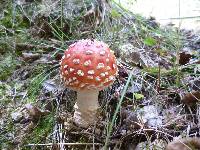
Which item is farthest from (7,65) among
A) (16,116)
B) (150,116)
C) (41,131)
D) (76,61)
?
(150,116)

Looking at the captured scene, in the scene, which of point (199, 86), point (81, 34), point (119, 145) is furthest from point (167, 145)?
point (81, 34)

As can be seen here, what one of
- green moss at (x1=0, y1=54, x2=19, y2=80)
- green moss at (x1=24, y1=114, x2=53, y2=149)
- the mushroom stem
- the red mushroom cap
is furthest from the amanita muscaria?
green moss at (x1=0, y1=54, x2=19, y2=80)

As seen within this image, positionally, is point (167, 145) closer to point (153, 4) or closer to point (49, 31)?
point (49, 31)

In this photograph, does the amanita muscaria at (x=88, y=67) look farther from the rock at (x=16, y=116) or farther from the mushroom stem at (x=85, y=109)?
the rock at (x=16, y=116)

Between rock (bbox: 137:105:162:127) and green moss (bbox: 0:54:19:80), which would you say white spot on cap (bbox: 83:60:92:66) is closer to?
rock (bbox: 137:105:162:127)

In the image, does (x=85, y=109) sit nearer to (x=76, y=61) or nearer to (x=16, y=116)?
(x=76, y=61)

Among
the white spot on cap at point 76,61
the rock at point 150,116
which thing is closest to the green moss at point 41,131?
the white spot on cap at point 76,61

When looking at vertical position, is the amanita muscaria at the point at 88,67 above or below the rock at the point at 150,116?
above
